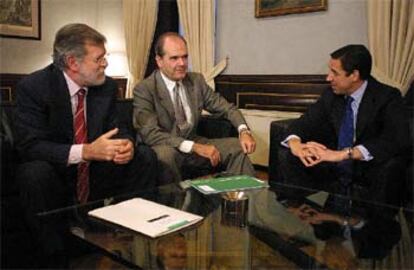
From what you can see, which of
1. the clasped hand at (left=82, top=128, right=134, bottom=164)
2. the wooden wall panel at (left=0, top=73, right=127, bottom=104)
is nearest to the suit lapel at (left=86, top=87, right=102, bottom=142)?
the clasped hand at (left=82, top=128, right=134, bottom=164)

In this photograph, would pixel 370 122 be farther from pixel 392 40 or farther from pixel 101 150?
pixel 101 150

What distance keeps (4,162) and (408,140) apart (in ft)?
6.12

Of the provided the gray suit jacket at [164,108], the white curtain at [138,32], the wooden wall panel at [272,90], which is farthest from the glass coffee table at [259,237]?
the white curtain at [138,32]

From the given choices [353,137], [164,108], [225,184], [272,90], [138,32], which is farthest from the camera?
[138,32]

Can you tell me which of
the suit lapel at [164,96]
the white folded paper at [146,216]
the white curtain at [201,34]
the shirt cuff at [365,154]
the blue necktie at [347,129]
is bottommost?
the white folded paper at [146,216]

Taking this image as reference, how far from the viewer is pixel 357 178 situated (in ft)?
6.75

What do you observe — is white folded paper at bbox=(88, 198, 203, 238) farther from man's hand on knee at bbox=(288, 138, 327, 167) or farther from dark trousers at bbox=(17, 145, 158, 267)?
man's hand on knee at bbox=(288, 138, 327, 167)

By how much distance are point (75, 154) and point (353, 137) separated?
1.39 meters

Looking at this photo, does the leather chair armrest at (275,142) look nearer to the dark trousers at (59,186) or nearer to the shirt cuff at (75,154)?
the dark trousers at (59,186)

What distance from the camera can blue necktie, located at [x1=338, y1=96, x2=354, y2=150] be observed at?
2186 mm

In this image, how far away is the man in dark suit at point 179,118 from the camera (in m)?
2.27

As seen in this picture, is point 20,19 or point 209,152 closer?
point 209,152

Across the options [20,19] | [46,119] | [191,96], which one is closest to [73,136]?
[46,119]

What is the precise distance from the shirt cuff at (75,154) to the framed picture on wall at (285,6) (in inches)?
83.5
